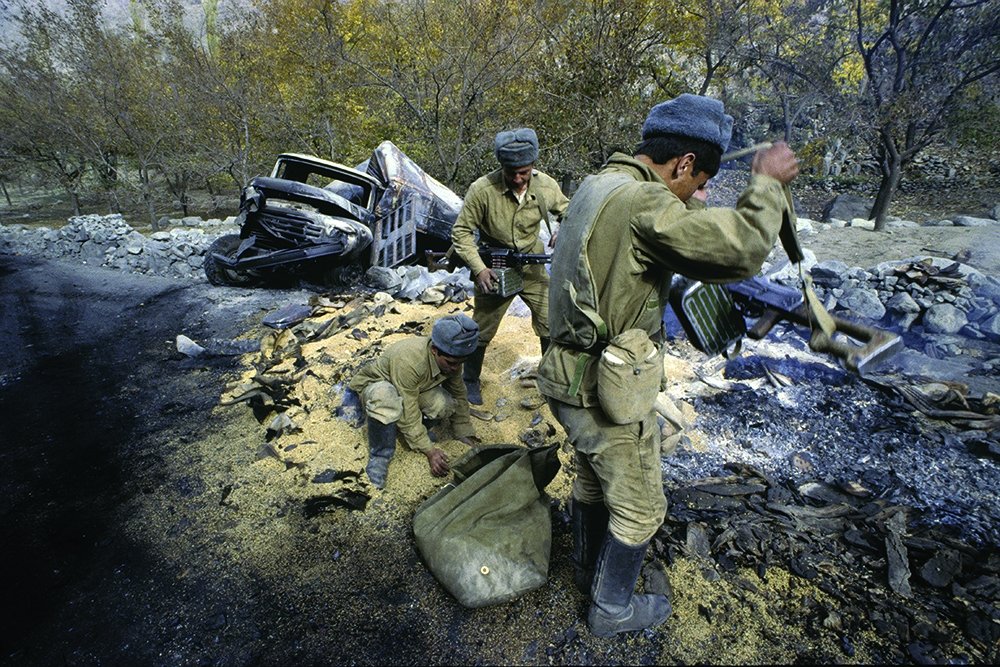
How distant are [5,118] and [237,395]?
62.8ft

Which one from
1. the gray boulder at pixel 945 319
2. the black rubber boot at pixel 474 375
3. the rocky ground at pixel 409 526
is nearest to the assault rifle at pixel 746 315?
the rocky ground at pixel 409 526

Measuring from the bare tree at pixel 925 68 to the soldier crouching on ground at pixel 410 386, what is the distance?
367 inches

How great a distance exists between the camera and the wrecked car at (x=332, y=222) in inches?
242

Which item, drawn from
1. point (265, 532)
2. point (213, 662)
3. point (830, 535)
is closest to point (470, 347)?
point (265, 532)

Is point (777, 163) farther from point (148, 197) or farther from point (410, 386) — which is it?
point (148, 197)

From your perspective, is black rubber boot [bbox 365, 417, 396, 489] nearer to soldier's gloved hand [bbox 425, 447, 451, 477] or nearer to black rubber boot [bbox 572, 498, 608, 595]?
soldier's gloved hand [bbox 425, 447, 451, 477]

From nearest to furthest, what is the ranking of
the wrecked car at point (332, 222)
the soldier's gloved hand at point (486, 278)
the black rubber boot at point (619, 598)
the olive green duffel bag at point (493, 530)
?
the black rubber boot at point (619, 598) → the olive green duffel bag at point (493, 530) → the soldier's gloved hand at point (486, 278) → the wrecked car at point (332, 222)

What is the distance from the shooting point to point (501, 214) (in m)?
3.54

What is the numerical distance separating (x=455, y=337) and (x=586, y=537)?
1297 mm

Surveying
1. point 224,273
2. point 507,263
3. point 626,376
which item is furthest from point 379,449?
point 224,273

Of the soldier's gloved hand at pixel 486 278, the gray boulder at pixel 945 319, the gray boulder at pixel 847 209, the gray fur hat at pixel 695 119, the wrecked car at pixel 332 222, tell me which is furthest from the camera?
the gray boulder at pixel 847 209

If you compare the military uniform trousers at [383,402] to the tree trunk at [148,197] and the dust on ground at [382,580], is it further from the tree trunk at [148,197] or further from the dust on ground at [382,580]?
the tree trunk at [148,197]

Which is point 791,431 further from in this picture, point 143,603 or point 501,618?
point 143,603

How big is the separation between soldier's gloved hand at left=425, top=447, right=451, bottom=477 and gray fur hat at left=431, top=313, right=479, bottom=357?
0.60 meters
